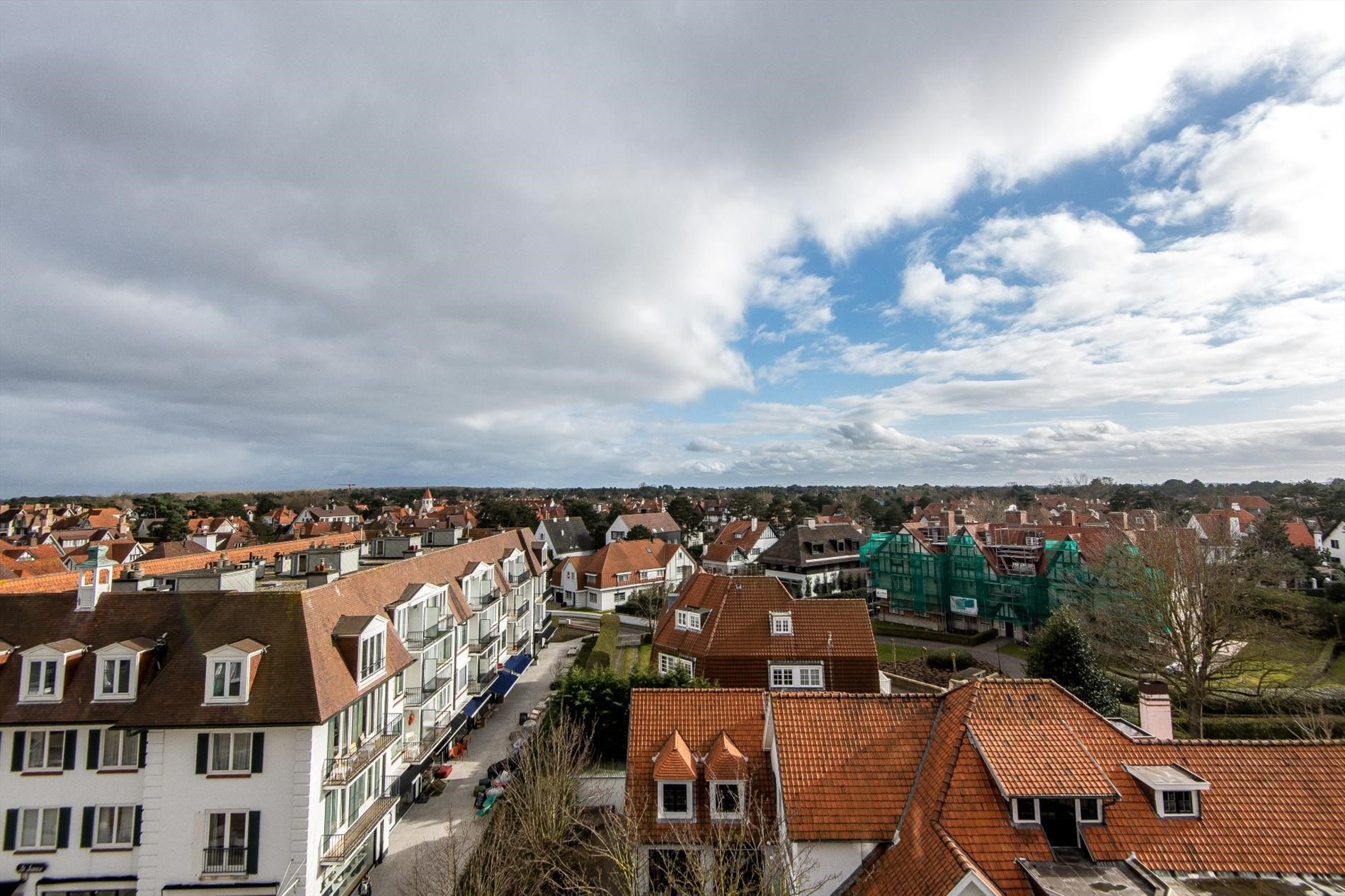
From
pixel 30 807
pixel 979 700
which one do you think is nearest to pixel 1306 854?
pixel 979 700

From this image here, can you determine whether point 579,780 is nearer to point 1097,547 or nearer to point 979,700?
point 979,700

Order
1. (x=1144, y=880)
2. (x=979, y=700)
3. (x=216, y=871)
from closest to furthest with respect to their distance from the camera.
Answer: (x=1144, y=880) → (x=979, y=700) → (x=216, y=871)

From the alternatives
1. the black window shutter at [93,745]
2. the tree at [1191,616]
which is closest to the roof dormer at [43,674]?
the black window shutter at [93,745]

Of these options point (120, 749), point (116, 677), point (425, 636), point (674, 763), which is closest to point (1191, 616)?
point (674, 763)

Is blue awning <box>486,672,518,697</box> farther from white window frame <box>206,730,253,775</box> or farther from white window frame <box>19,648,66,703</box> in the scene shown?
white window frame <box>19,648,66,703</box>

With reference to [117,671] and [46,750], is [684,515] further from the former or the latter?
[46,750]

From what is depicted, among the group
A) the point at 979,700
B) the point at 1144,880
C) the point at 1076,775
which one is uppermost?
A: the point at 979,700

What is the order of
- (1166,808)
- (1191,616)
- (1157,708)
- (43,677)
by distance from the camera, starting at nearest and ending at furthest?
(1166,808), (1157,708), (43,677), (1191,616)
